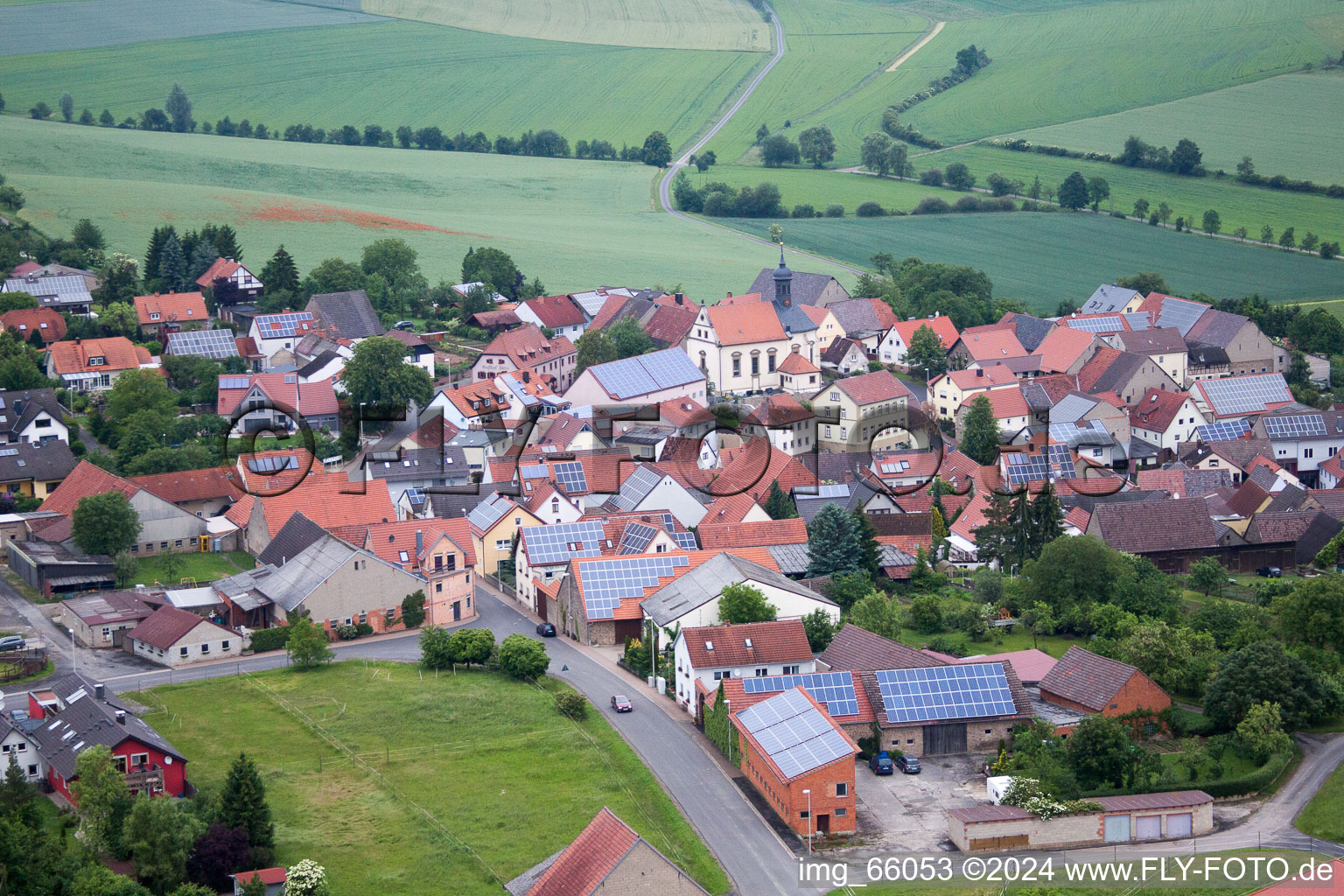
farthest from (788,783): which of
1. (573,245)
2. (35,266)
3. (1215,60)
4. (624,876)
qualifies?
(1215,60)

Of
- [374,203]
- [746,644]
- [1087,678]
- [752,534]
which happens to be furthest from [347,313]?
[1087,678]

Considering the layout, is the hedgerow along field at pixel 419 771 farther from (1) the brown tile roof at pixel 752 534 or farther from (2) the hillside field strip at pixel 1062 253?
(2) the hillside field strip at pixel 1062 253

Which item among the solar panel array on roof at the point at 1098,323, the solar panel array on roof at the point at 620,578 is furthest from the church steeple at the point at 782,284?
the solar panel array on roof at the point at 620,578

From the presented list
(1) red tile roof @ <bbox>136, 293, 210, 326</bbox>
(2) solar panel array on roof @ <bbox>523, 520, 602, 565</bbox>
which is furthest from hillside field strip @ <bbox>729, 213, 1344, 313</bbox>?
(2) solar panel array on roof @ <bbox>523, 520, 602, 565</bbox>

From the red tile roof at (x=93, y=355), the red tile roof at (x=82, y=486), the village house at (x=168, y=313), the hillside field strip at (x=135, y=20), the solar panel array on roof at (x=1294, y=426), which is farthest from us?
the hillside field strip at (x=135, y=20)

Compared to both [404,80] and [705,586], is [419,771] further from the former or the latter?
[404,80]

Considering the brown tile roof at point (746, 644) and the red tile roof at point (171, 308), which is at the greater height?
the red tile roof at point (171, 308)
